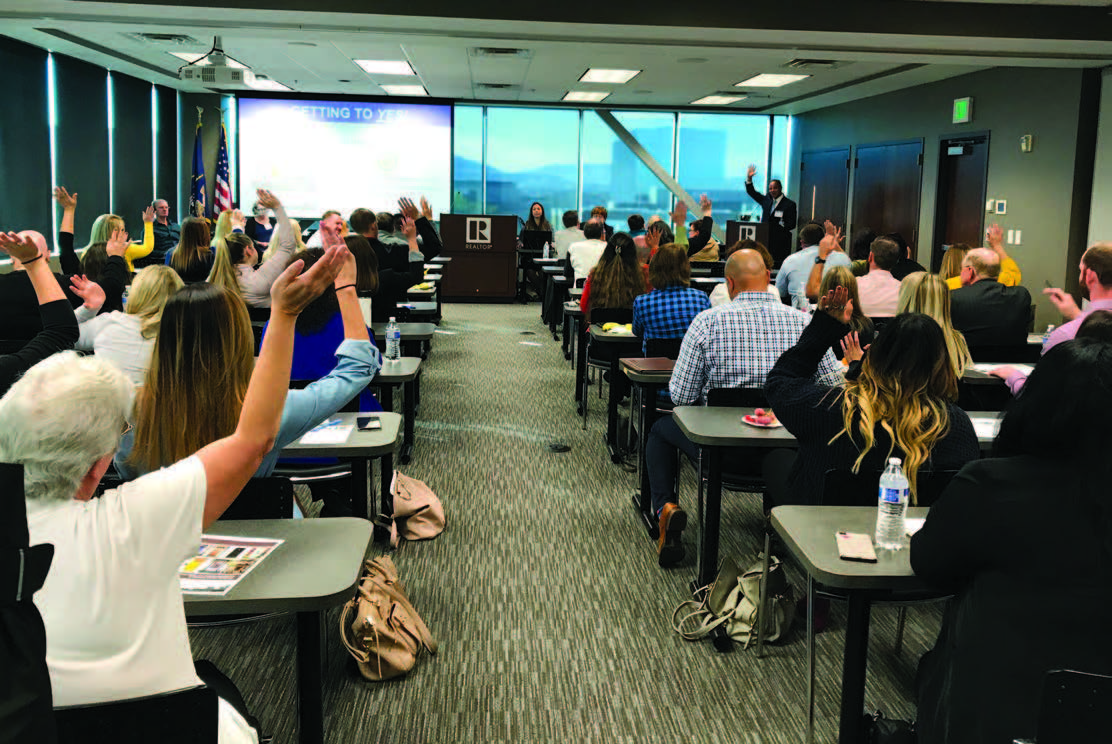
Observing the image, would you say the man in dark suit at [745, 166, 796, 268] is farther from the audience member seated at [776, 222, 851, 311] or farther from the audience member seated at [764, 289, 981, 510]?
the audience member seated at [764, 289, 981, 510]

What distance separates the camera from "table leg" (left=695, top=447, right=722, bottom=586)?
11.4 feet

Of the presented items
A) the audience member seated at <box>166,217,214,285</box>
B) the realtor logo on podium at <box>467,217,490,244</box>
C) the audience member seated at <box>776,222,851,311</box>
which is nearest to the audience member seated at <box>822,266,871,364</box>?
the audience member seated at <box>776,222,851,311</box>

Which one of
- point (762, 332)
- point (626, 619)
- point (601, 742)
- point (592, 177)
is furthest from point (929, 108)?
point (601, 742)

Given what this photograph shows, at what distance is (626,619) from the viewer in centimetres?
355

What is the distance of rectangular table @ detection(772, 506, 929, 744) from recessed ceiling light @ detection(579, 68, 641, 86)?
33.6 feet

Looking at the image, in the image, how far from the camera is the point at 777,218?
46.0 ft

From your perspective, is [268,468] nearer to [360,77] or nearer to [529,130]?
[360,77]

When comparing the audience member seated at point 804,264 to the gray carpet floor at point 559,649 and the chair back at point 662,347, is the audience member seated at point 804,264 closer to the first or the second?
the chair back at point 662,347

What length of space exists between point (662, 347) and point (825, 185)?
35.3 ft

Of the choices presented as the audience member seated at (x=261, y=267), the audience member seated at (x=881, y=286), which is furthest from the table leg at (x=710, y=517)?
the audience member seated at (x=261, y=267)

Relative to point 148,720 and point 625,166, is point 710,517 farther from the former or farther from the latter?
point 625,166

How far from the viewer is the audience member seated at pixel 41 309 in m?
2.87

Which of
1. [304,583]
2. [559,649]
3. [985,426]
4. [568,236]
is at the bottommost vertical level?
[559,649]

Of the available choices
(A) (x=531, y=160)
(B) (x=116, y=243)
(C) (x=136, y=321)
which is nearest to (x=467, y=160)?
(A) (x=531, y=160)
